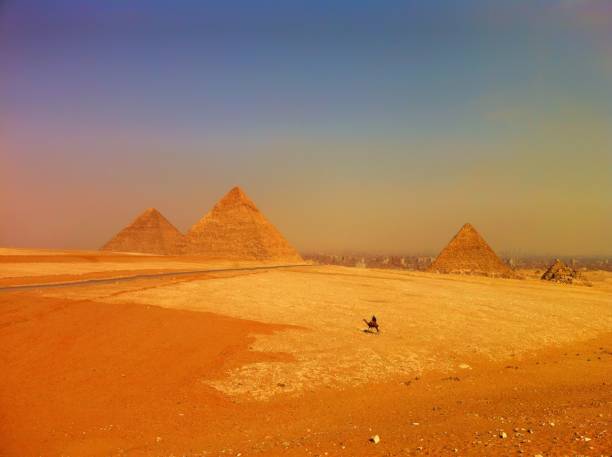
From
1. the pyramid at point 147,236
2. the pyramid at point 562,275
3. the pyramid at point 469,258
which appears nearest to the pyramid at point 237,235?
the pyramid at point 147,236

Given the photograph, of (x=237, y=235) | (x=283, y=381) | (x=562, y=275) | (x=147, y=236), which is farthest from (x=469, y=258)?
(x=147, y=236)

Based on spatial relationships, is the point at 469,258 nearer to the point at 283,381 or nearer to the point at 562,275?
the point at 562,275

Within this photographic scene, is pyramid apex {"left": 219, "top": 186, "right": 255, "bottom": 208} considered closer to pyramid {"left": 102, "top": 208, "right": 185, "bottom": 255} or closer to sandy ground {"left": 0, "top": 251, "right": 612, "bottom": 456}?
pyramid {"left": 102, "top": 208, "right": 185, "bottom": 255}

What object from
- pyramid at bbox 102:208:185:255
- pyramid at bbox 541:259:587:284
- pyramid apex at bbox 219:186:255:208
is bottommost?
pyramid at bbox 541:259:587:284

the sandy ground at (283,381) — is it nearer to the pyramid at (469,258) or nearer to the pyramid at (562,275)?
the pyramid at (562,275)

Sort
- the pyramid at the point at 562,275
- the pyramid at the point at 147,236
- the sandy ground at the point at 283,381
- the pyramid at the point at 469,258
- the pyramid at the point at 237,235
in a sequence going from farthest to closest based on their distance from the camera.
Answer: the pyramid at the point at 147,236 < the pyramid at the point at 237,235 < the pyramid at the point at 469,258 < the pyramid at the point at 562,275 < the sandy ground at the point at 283,381

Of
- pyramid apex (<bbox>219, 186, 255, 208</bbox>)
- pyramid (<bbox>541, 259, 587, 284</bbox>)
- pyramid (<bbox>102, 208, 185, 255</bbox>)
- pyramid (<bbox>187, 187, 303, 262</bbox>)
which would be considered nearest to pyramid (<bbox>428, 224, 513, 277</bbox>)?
pyramid (<bbox>541, 259, 587, 284</bbox>)

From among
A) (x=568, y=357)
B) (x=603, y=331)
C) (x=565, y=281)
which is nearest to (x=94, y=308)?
(x=568, y=357)
